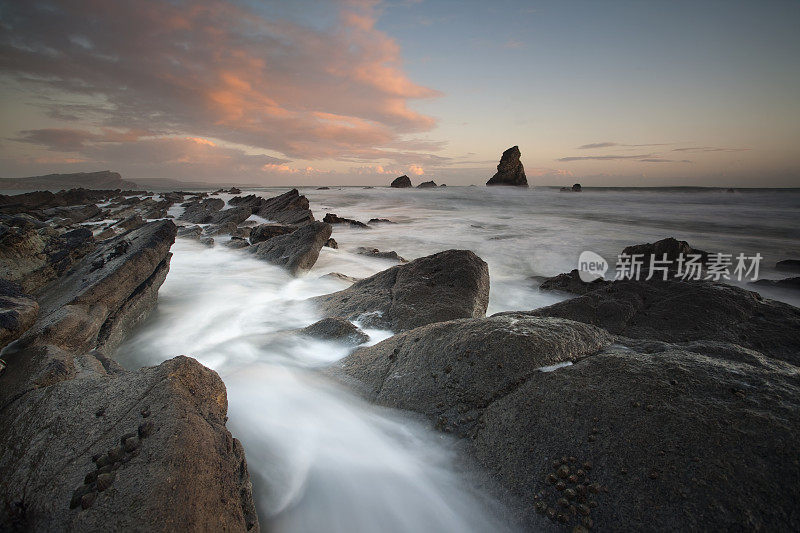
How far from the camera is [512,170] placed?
61.5 m

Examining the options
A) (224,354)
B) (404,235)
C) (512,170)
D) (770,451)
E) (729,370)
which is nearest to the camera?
(770,451)

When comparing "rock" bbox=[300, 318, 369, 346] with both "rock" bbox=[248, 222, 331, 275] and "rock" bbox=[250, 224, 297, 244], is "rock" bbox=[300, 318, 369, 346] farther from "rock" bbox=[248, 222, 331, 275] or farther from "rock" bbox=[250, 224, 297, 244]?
"rock" bbox=[250, 224, 297, 244]

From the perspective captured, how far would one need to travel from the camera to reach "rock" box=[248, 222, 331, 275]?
8445 millimetres

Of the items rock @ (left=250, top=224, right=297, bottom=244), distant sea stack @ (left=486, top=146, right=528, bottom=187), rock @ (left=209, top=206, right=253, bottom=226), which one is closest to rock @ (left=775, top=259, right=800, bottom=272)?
→ rock @ (left=250, top=224, right=297, bottom=244)

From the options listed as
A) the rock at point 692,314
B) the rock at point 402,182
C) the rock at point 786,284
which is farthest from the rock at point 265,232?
the rock at point 402,182

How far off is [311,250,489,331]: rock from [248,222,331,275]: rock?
3318 millimetres

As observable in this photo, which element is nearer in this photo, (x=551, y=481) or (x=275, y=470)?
(x=551, y=481)

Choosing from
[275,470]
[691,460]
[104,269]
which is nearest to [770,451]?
[691,460]

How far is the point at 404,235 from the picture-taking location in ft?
57.7

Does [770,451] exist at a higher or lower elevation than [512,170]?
lower

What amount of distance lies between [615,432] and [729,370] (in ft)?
2.75

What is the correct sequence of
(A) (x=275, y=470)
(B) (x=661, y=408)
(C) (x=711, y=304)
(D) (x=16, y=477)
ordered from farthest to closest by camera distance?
(C) (x=711, y=304) → (A) (x=275, y=470) → (B) (x=661, y=408) → (D) (x=16, y=477)

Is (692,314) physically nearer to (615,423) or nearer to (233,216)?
(615,423)

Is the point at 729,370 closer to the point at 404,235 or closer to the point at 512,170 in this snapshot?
the point at 404,235
